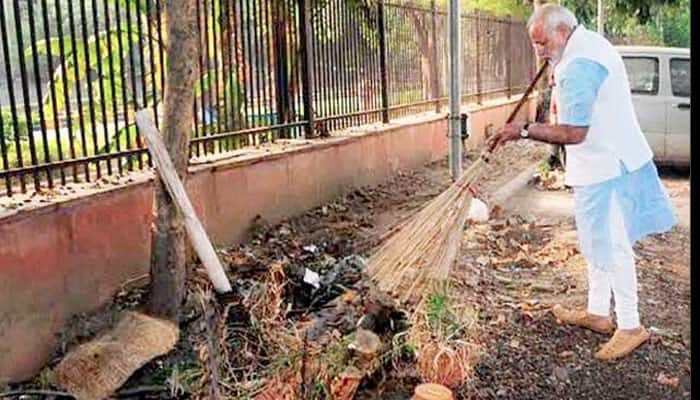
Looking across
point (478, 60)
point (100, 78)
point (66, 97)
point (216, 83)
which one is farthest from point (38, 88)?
point (478, 60)

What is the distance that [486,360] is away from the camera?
152 inches

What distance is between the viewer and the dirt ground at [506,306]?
3566mm

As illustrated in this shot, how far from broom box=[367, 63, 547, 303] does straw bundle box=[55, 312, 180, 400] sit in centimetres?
128

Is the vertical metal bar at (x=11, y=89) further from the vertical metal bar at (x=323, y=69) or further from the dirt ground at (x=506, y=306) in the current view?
the vertical metal bar at (x=323, y=69)

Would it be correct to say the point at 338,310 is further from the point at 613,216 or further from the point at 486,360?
the point at 613,216

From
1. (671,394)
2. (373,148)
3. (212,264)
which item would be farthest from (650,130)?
(212,264)

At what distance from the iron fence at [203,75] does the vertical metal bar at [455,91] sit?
4.56 ft

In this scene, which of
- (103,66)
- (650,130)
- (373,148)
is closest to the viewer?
(103,66)

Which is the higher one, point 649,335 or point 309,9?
point 309,9

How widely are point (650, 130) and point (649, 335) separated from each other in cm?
630

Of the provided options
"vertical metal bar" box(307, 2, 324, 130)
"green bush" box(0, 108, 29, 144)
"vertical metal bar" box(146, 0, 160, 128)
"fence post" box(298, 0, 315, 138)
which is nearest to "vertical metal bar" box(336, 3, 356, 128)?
"vertical metal bar" box(307, 2, 324, 130)

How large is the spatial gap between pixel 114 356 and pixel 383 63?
690 cm

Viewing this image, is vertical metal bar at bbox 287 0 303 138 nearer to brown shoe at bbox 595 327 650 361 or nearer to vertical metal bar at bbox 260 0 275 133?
vertical metal bar at bbox 260 0 275 133

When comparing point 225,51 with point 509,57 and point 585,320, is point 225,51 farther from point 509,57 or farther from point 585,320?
point 509,57
